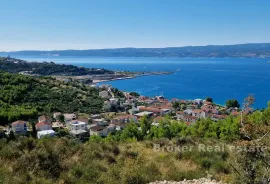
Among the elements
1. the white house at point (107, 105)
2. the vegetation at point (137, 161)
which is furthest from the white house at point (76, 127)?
the vegetation at point (137, 161)

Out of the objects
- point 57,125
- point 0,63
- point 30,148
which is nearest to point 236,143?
point 30,148

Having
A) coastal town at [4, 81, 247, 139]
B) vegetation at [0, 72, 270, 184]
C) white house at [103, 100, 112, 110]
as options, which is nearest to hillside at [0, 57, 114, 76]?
coastal town at [4, 81, 247, 139]

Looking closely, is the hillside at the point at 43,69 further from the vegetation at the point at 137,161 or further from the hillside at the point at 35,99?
the vegetation at the point at 137,161

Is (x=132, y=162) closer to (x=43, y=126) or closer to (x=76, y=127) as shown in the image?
(x=43, y=126)

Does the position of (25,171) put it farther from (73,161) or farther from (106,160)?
(106,160)

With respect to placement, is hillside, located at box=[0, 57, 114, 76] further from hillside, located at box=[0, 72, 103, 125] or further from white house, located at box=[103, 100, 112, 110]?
white house, located at box=[103, 100, 112, 110]

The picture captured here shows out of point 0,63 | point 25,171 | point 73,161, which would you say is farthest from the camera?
point 0,63
